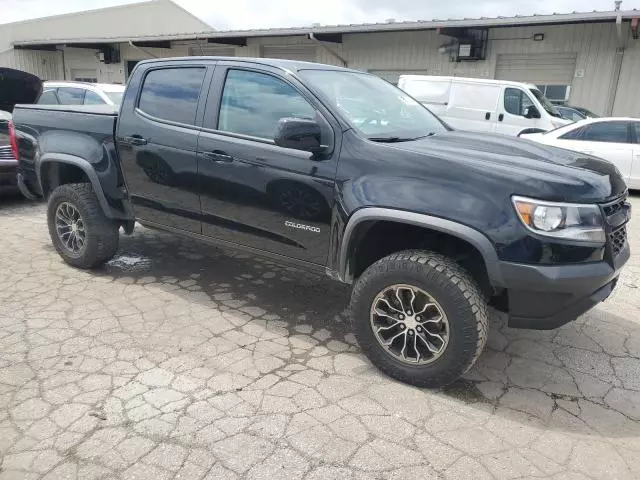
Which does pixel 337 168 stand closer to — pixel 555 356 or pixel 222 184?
pixel 222 184

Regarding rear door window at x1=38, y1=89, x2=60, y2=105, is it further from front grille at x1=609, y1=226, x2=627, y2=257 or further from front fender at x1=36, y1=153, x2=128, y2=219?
front grille at x1=609, y1=226, x2=627, y2=257

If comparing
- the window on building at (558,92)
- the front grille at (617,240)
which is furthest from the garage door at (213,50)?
the front grille at (617,240)

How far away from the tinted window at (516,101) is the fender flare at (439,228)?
10056mm

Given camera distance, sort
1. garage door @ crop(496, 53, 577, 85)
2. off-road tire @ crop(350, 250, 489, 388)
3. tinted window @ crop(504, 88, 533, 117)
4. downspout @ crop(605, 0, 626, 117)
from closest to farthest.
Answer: off-road tire @ crop(350, 250, 489, 388)
tinted window @ crop(504, 88, 533, 117)
downspout @ crop(605, 0, 626, 117)
garage door @ crop(496, 53, 577, 85)

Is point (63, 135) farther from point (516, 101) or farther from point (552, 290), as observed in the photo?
point (516, 101)

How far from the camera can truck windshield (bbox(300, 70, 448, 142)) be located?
333cm

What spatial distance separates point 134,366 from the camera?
124 inches

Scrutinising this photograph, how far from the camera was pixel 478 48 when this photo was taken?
50.2 ft

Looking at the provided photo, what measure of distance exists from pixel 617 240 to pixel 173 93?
3.26 m

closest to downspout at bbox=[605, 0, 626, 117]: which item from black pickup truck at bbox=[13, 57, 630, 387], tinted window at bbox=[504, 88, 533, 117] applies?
tinted window at bbox=[504, 88, 533, 117]

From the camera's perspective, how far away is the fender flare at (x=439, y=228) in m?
2.63

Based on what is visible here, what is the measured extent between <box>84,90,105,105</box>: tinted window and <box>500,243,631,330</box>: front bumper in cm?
986

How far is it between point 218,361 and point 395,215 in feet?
Result: 4.80

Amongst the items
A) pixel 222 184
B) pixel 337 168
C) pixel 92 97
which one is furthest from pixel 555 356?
pixel 92 97
